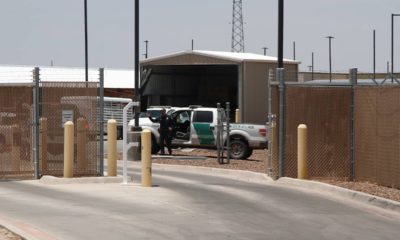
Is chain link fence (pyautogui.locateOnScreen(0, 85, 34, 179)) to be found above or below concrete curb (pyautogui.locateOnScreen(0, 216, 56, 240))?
above

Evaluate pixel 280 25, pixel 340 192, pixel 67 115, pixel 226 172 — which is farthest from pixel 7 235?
pixel 280 25

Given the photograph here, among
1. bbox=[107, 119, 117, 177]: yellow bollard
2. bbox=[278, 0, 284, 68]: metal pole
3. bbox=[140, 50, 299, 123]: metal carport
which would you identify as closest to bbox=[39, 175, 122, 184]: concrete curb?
bbox=[107, 119, 117, 177]: yellow bollard

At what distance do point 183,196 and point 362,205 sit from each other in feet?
11.0

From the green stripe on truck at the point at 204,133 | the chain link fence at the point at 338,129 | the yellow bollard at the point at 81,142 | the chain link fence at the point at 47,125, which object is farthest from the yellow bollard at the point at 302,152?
the green stripe on truck at the point at 204,133

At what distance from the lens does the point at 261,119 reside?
139 feet

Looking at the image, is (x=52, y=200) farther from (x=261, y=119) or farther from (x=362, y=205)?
(x=261, y=119)

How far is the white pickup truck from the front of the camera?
92.8 feet

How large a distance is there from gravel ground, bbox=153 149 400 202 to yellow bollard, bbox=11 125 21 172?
22.3 ft

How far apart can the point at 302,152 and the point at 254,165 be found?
749 cm

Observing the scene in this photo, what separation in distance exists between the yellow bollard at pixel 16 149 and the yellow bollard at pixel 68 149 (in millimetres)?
1232

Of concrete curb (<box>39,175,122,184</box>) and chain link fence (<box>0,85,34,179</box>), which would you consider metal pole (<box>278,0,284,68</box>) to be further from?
chain link fence (<box>0,85,34,179</box>)

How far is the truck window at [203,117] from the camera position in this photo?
2964 centimetres

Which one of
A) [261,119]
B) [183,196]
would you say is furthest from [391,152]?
[261,119]

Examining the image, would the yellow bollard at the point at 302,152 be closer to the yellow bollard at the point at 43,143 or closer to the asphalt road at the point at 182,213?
the asphalt road at the point at 182,213
